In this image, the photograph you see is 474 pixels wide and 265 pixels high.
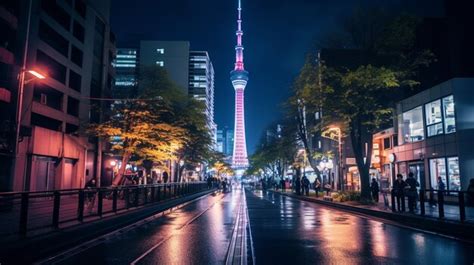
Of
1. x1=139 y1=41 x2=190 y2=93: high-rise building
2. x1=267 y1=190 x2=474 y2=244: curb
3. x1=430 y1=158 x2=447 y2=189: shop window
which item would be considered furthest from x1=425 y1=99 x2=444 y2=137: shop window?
x1=139 y1=41 x2=190 y2=93: high-rise building

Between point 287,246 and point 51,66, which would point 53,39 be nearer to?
point 51,66

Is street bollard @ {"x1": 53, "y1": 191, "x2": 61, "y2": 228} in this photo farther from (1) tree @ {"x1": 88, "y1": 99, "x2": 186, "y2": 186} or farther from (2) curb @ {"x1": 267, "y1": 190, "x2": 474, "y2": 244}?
(1) tree @ {"x1": 88, "y1": 99, "x2": 186, "y2": 186}

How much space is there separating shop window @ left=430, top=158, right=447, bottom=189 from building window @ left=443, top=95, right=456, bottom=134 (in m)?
2.38

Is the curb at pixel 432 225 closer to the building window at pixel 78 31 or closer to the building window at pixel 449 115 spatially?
the building window at pixel 449 115

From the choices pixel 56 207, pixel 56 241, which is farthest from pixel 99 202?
pixel 56 241

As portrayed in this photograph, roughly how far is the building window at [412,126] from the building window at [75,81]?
31.7 meters

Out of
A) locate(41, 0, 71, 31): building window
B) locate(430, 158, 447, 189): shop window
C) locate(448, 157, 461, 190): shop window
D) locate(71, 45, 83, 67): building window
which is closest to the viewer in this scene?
locate(448, 157, 461, 190): shop window

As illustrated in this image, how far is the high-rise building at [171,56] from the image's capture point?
12206cm

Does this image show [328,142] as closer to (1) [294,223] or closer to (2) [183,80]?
(1) [294,223]

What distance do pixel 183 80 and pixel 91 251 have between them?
372ft

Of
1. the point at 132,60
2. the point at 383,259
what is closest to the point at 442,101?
the point at 383,259

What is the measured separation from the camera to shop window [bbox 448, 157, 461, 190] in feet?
85.1

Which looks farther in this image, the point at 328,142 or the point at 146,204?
the point at 328,142

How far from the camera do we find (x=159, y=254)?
887 cm
